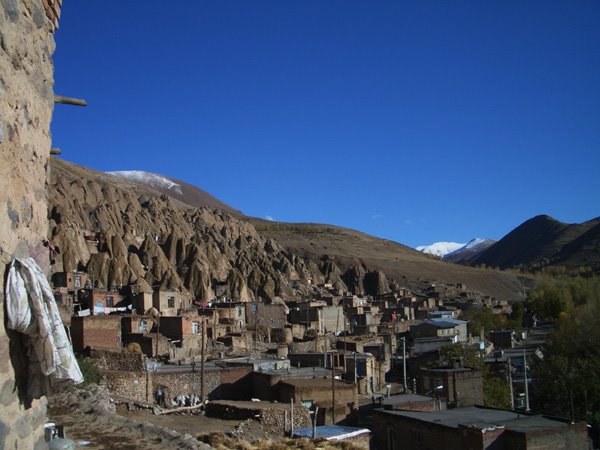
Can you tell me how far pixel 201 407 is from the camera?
23016 mm

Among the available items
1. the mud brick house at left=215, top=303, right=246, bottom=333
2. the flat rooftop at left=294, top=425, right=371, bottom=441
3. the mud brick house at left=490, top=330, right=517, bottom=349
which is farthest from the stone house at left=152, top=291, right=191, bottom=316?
the flat rooftop at left=294, top=425, right=371, bottom=441

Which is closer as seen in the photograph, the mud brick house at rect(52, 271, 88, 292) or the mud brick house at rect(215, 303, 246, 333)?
the mud brick house at rect(215, 303, 246, 333)

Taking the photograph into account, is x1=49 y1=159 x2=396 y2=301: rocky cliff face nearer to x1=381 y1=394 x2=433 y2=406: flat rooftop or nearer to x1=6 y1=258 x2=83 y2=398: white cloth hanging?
x1=381 y1=394 x2=433 y2=406: flat rooftop

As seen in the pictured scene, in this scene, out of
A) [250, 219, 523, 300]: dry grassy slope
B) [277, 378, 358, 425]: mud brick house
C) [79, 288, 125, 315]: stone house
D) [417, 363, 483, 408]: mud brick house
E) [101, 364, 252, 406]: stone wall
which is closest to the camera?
[101, 364, 252, 406]: stone wall

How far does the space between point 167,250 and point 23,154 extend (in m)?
78.8

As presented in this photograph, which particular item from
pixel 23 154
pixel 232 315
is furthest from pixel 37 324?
pixel 232 315

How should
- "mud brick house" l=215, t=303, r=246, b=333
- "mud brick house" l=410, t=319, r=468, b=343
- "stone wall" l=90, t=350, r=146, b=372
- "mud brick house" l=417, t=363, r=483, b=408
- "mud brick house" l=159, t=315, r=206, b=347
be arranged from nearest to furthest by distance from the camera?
"stone wall" l=90, t=350, r=146, b=372, "mud brick house" l=417, t=363, r=483, b=408, "mud brick house" l=159, t=315, r=206, b=347, "mud brick house" l=215, t=303, r=246, b=333, "mud brick house" l=410, t=319, r=468, b=343

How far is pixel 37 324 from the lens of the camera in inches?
161

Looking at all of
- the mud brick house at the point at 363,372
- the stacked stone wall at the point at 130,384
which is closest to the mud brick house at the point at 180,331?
the mud brick house at the point at 363,372

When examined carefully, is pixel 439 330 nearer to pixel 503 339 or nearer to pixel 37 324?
pixel 503 339

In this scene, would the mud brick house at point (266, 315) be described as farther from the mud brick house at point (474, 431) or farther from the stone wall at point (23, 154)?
the stone wall at point (23, 154)

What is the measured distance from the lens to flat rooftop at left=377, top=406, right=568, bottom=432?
20.8 m

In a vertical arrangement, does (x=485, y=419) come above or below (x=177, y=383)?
below

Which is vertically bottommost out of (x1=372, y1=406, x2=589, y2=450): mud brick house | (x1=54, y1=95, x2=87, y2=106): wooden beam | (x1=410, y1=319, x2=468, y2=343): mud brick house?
(x1=372, y1=406, x2=589, y2=450): mud brick house
